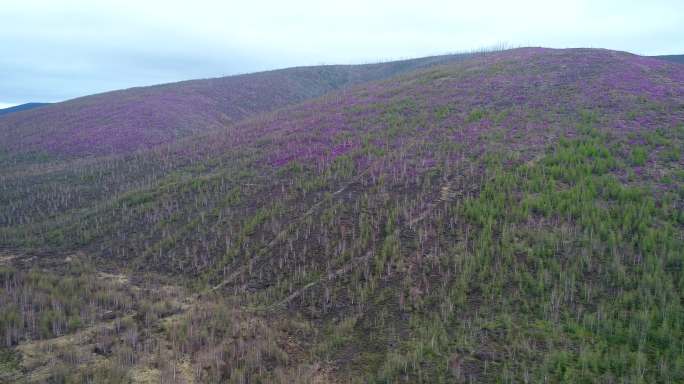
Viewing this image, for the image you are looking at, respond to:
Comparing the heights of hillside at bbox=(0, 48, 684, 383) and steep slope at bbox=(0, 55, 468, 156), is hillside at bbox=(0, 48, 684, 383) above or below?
below

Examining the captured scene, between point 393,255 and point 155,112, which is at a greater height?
point 155,112

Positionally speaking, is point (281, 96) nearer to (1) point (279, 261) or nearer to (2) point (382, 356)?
(1) point (279, 261)

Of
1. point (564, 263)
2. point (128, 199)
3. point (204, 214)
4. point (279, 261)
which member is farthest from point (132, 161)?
point (564, 263)

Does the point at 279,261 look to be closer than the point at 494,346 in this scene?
No

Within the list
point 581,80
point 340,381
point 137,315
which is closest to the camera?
point 340,381

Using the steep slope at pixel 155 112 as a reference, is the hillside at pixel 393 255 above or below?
below
